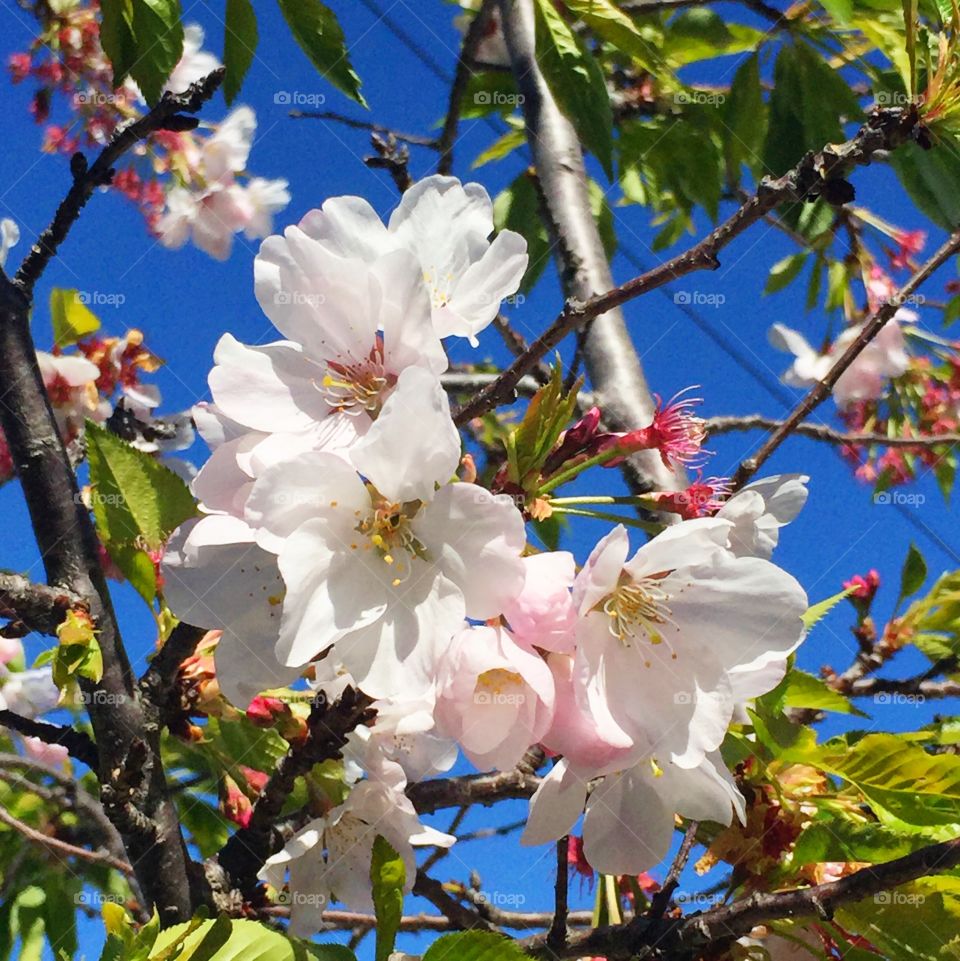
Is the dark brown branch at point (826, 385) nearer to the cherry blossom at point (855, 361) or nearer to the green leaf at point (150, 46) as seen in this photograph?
the green leaf at point (150, 46)

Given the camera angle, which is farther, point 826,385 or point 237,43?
point 237,43

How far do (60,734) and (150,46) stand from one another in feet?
3.22

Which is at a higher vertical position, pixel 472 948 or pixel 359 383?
pixel 359 383

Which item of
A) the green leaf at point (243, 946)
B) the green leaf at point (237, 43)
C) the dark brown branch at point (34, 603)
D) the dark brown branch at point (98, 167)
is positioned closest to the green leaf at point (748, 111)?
the green leaf at point (237, 43)

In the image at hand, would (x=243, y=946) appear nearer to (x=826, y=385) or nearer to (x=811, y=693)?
(x=811, y=693)

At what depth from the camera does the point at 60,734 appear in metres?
1.09

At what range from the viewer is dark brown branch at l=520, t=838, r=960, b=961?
87cm

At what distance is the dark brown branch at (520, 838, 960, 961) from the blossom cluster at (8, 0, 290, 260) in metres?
2.44

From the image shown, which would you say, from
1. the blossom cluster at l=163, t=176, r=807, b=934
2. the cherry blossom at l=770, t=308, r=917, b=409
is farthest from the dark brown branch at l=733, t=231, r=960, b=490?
the cherry blossom at l=770, t=308, r=917, b=409

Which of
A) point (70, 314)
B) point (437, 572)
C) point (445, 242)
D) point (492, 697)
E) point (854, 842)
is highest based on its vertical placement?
point (70, 314)

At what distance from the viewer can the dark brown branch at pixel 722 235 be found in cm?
83

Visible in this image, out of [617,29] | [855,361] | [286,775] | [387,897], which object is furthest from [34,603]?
[855,361]

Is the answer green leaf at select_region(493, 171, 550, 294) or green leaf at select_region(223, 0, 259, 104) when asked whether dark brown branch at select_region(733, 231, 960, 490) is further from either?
green leaf at select_region(493, 171, 550, 294)

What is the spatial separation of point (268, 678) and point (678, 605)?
1.42 feet
